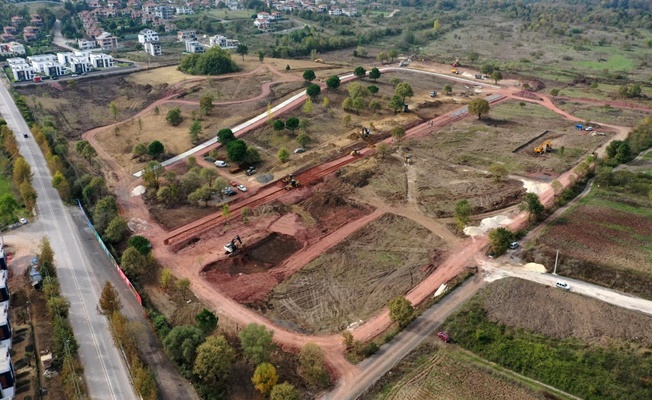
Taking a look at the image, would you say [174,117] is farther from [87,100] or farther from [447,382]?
[447,382]

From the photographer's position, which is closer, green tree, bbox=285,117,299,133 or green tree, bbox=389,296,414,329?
green tree, bbox=389,296,414,329

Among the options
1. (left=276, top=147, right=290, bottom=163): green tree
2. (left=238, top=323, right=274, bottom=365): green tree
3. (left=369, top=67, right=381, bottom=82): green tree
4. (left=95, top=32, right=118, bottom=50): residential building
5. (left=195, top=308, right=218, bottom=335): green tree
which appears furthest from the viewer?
(left=95, top=32, right=118, bottom=50): residential building

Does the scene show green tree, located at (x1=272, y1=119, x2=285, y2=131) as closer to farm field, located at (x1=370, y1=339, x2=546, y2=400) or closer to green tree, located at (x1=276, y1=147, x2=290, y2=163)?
green tree, located at (x1=276, y1=147, x2=290, y2=163)

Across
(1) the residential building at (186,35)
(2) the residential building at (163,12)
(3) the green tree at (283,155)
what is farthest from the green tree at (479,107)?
(2) the residential building at (163,12)

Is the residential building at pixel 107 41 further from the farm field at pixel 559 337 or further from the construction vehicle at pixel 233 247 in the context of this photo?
the farm field at pixel 559 337

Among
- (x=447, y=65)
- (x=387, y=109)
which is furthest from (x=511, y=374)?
(x=447, y=65)

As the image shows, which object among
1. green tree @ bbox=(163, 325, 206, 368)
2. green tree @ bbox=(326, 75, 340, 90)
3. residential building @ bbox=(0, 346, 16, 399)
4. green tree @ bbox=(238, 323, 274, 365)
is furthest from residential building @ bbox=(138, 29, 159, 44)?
green tree @ bbox=(238, 323, 274, 365)
